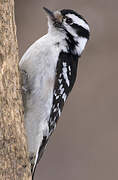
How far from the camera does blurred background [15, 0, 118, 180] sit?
652cm

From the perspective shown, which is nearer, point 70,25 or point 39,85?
point 39,85

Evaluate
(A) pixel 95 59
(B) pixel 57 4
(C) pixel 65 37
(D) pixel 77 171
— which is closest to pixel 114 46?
(A) pixel 95 59

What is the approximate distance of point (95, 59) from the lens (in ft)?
22.3

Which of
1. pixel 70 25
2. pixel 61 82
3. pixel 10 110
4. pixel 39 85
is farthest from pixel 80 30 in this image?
pixel 10 110

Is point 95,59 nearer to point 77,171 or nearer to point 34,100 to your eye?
point 77,171

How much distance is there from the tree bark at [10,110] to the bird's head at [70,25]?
655mm

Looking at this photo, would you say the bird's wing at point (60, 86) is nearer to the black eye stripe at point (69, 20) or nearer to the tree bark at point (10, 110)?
the black eye stripe at point (69, 20)

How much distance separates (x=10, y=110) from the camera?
142 inches

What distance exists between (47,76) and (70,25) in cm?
47

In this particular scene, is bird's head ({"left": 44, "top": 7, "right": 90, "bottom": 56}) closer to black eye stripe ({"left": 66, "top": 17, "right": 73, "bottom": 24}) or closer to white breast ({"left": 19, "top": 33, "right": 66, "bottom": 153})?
black eye stripe ({"left": 66, "top": 17, "right": 73, "bottom": 24})

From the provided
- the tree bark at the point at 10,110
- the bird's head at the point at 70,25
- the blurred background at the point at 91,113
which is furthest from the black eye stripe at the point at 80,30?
the blurred background at the point at 91,113

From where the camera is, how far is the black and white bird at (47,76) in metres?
→ 4.02

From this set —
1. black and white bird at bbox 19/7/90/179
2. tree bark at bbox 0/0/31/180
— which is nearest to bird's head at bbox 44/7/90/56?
black and white bird at bbox 19/7/90/179

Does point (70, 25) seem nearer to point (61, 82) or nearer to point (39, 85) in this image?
point (61, 82)
